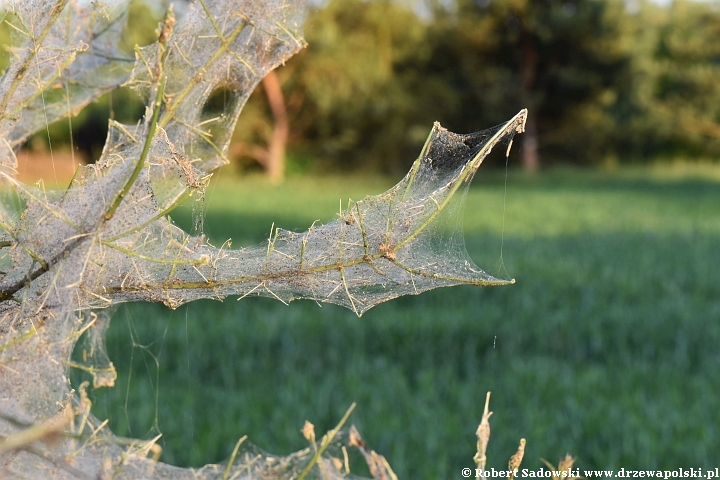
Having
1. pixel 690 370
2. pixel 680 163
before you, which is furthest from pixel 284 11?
pixel 680 163

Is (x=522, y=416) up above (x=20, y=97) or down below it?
below

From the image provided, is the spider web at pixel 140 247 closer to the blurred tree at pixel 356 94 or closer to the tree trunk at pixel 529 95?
the blurred tree at pixel 356 94

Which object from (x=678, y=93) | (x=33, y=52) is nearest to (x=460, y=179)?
(x=33, y=52)

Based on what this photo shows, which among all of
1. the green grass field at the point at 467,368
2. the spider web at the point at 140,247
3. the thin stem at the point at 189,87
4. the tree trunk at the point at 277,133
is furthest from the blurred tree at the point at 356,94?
the thin stem at the point at 189,87

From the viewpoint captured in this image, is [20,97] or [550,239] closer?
[20,97]

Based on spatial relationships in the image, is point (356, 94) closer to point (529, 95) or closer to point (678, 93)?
point (529, 95)

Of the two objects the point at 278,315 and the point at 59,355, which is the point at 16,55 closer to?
the point at 59,355
